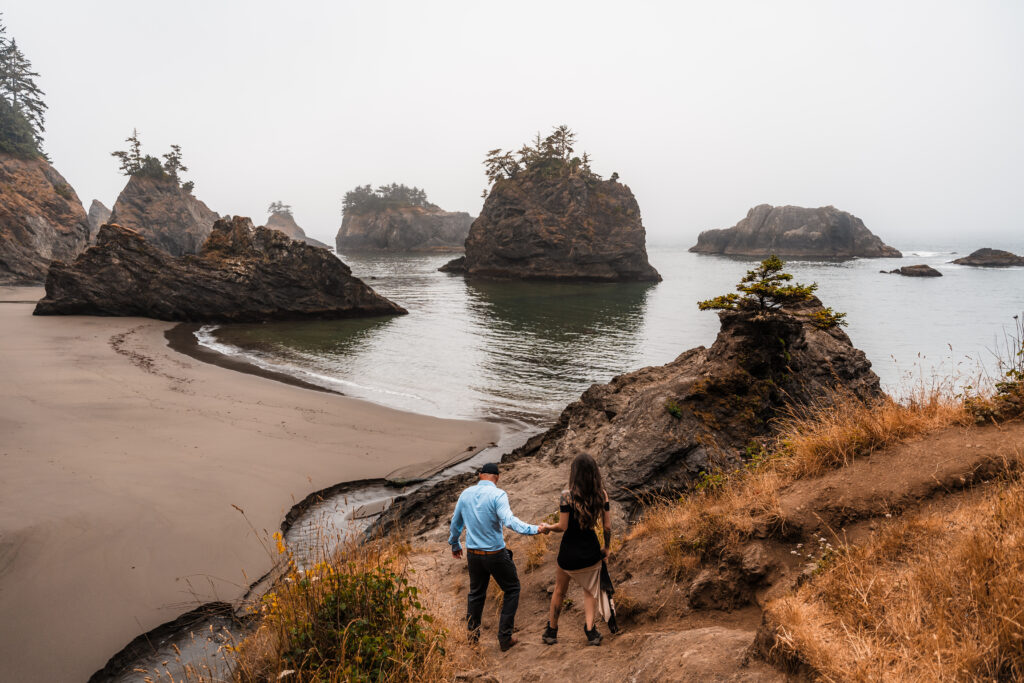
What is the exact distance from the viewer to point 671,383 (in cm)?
910

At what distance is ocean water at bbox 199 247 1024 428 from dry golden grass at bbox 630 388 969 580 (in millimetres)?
1215

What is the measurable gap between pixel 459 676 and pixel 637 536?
2947 mm

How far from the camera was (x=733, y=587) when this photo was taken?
489 cm

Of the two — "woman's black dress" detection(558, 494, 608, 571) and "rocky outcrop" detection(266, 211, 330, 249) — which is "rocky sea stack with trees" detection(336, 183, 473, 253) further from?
"woman's black dress" detection(558, 494, 608, 571)

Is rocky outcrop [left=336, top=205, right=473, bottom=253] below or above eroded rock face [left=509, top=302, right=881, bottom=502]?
above

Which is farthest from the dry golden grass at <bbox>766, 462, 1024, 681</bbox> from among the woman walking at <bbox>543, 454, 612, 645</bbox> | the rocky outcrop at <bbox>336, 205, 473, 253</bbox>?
the rocky outcrop at <bbox>336, 205, 473, 253</bbox>

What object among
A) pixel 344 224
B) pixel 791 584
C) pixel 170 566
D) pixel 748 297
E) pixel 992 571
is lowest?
pixel 170 566

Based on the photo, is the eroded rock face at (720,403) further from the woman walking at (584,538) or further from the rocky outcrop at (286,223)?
the rocky outcrop at (286,223)

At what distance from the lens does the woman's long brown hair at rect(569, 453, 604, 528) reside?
4977 millimetres

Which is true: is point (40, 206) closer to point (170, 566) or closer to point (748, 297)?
point (170, 566)

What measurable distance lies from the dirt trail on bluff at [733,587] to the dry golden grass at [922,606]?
34 centimetres

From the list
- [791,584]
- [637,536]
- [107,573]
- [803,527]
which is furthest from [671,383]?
[107,573]

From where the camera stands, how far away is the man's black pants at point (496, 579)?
541 centimetres

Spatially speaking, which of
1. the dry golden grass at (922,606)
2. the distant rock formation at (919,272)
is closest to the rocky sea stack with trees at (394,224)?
the distant rock formation at (919,272)
